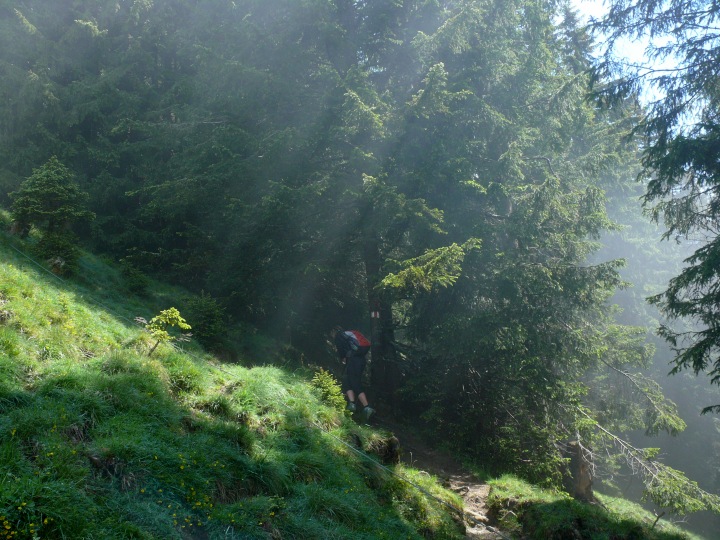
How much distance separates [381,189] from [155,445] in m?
7.73

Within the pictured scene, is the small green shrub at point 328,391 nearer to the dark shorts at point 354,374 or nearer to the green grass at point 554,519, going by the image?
the dark shorts at point 354,374

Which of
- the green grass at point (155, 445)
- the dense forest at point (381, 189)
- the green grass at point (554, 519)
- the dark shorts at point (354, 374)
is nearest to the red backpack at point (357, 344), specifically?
the dark shorts at point (354, 374)

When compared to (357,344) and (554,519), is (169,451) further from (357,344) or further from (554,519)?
(357,344)

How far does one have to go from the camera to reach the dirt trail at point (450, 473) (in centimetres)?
809

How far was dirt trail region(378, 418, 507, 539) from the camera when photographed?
809cm

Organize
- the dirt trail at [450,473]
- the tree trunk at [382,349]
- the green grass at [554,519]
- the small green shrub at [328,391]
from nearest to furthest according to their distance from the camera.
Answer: the green grass at [554,519]
the dirt trail at [450,473]
the small green shrub at [328,391]
the tree trunk at [382,349]

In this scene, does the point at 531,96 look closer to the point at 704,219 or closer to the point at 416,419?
the point at 704,219

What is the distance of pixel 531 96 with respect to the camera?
14.7 meters

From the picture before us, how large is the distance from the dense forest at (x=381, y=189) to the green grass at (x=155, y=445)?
2.88m

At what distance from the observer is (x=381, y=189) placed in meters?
11.3

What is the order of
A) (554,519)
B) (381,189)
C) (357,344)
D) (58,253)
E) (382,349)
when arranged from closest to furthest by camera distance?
(554,519) < (58,253) < (357,344) < (381,189) < (382,349)

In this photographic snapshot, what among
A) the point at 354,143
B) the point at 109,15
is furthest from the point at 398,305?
the point at 109,15

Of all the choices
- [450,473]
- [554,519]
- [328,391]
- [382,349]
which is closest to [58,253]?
[328,391]

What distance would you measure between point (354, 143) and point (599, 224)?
6.79 meters
